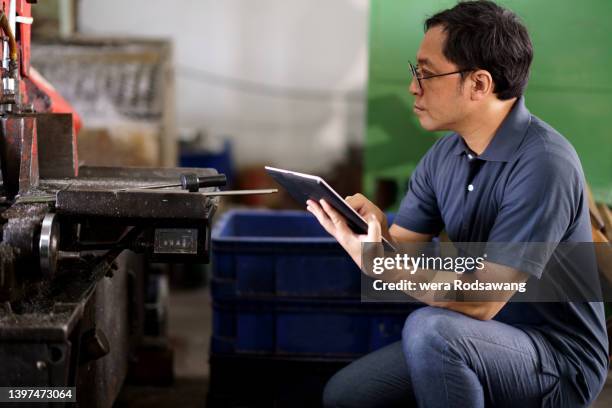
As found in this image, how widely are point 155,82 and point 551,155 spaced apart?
→ 224 centimetres

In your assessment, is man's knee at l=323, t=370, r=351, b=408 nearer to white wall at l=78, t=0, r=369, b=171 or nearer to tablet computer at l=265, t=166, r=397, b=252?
tablet computer at l=265, t=166, r=397, b=252

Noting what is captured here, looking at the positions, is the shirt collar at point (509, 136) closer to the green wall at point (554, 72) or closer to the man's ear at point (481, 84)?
the man's ear at point (481, 84)

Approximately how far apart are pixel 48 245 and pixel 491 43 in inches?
35.3

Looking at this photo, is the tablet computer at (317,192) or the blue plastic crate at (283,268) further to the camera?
the blue plastic crate at (283,268)

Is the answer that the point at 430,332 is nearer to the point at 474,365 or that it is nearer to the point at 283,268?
the point at 474,365

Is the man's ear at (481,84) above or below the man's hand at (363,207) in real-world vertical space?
above

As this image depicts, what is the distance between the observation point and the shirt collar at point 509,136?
1.41m

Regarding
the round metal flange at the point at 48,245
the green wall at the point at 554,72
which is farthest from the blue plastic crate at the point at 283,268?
the green wall at the point at 554,72

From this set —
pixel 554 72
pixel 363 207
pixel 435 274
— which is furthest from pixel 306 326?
Result: pixel 554 72

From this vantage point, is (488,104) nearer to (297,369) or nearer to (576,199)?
(576,199)

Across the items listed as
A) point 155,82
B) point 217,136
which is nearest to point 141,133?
point 155,82

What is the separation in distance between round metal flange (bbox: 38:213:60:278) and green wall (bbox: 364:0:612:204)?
1649mm

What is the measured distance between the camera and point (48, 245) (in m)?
1.16

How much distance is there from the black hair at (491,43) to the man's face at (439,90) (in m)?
0.02
